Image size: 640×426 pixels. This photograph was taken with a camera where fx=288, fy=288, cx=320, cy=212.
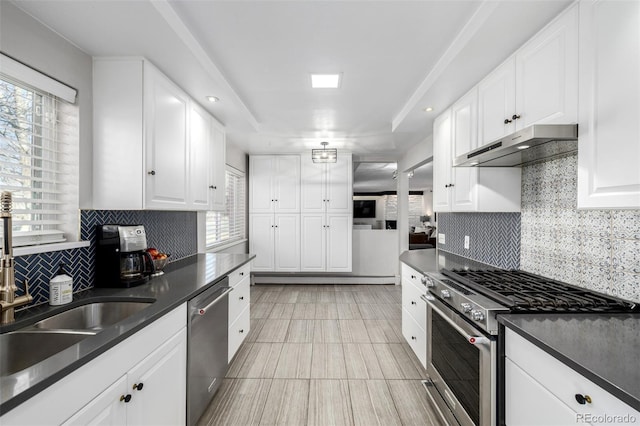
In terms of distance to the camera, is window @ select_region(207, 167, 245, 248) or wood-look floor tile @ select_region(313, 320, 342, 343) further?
window @ select_region(207, 167, 245, 248)

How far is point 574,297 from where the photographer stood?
1359 mm

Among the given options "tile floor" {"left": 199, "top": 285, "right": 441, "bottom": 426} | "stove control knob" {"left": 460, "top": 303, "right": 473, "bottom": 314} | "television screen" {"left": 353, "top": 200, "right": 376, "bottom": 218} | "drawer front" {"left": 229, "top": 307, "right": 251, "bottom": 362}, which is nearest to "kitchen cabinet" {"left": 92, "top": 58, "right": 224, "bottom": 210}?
"drawer front" {"left": 229, "top": 307, "right": 251, "bottom": 362}

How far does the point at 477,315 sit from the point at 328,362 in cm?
163

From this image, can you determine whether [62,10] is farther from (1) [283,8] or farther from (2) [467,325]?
(2) [467,325]

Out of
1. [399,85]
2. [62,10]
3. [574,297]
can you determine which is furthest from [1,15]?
[574,297]

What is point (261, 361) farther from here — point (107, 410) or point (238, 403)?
point (107, 410)

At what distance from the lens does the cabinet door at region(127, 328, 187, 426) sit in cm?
117

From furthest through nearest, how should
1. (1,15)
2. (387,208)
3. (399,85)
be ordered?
1. (387,208)
2. (399,85)
3. (1,15)

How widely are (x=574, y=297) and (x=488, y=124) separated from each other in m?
1.15

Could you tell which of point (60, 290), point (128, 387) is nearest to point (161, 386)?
point (128, 387)

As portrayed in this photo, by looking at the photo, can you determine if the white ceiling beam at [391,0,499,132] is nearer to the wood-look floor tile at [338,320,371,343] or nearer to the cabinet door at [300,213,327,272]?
the wood-look floor tile at [338,320,371,343]

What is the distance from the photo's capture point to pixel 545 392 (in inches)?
→ 39.9

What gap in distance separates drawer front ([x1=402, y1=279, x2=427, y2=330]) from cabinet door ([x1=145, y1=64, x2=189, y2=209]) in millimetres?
2028

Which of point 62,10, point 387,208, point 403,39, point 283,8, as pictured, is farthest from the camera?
point 387,208
